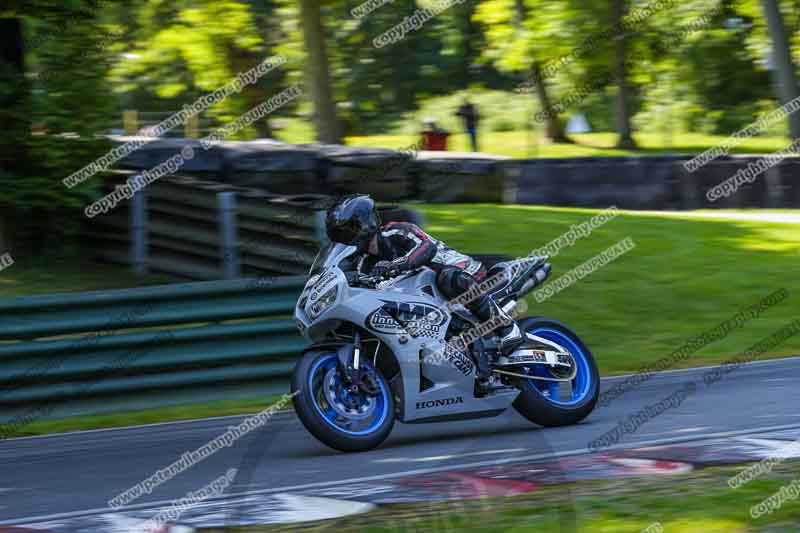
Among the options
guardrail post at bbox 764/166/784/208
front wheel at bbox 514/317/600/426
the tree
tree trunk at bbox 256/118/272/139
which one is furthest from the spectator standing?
front wheel at bbox 514/317/600/426

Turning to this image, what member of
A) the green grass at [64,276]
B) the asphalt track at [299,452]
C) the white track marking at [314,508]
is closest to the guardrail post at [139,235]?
the green grass at [64,276]

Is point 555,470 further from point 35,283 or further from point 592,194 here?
point 592,194

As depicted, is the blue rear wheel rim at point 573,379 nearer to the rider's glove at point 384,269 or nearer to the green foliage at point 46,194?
the rider's glove at point 384,269

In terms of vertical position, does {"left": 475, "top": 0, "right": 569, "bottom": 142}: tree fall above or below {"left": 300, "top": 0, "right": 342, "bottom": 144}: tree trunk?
below

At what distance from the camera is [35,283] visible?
12.9 m

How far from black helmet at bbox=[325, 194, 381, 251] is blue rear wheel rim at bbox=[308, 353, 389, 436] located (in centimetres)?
74

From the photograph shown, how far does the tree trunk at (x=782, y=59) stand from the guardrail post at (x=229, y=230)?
1581cm

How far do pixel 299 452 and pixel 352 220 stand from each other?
1.48 meters

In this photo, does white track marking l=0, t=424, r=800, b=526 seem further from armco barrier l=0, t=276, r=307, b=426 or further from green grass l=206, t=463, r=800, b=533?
armco barrier l=0, t=276, r=307, b=426

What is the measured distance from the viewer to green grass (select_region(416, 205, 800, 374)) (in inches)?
473

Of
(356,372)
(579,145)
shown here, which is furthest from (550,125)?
(356,372)

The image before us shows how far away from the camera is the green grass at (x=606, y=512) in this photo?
5.20 m

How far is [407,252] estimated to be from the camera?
770cm

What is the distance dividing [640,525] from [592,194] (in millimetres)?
16208
